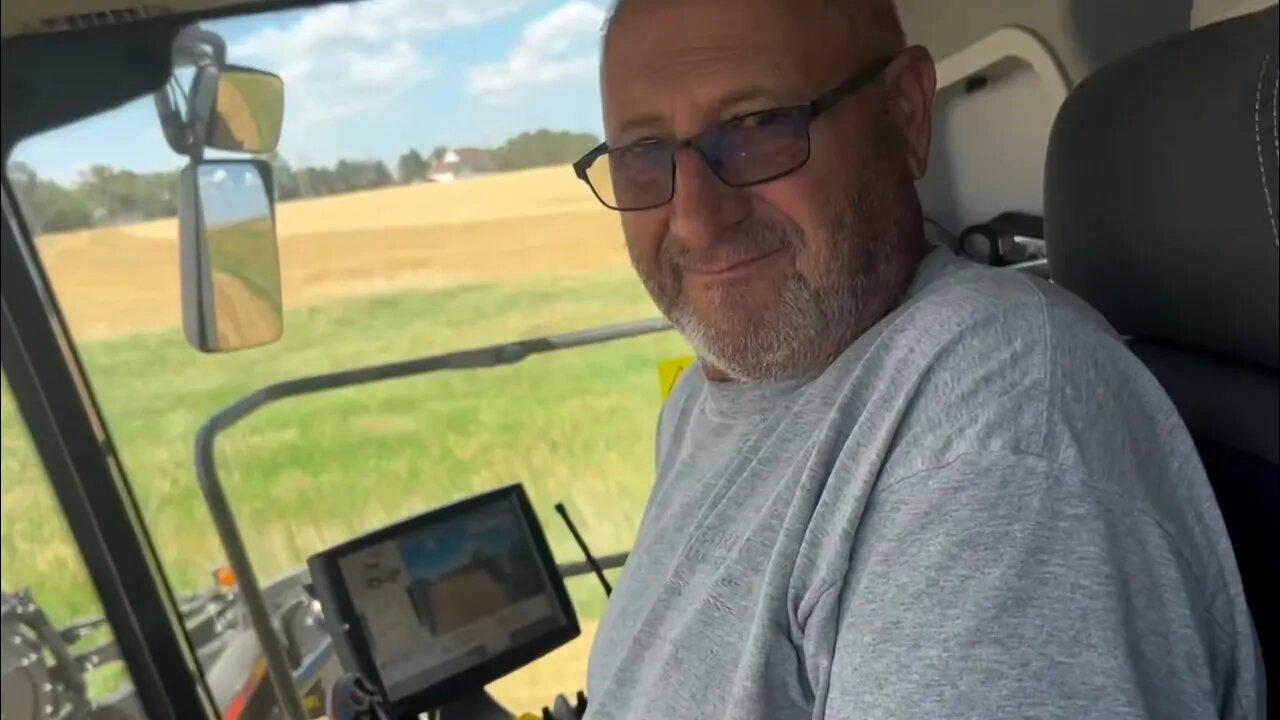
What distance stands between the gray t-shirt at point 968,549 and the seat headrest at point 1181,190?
71 mm

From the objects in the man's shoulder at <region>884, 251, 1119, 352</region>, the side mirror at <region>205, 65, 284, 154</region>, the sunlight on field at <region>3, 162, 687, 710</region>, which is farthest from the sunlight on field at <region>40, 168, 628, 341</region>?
the man's shoulder at <region>884, 251, 1119, 352</region>

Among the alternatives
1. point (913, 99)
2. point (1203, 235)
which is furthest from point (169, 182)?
point (1203, 235)

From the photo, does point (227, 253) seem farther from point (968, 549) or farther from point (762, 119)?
point (968, 549)

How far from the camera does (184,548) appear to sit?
56.1 inches

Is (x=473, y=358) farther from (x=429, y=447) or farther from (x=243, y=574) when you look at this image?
(x=243, y=574)

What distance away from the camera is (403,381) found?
6.12 ft

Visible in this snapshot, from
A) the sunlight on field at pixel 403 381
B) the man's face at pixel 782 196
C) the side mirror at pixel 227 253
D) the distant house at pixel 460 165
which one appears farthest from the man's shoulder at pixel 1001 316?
the distant house at pixel 460 165

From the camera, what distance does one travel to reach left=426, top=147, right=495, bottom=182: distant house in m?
1.90

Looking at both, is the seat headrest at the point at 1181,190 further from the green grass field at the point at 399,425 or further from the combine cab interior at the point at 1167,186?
the green grass field at the point at 399,425

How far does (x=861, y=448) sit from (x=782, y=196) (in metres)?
0.33

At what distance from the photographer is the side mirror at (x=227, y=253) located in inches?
58.5

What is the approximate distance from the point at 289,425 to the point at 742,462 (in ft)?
3.18

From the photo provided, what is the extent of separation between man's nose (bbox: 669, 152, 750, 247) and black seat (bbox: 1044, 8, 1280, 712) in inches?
11.9

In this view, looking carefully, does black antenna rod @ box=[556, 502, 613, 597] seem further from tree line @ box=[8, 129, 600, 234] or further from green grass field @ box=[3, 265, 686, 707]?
tree line @ box=[8, 129, 600, 234]
